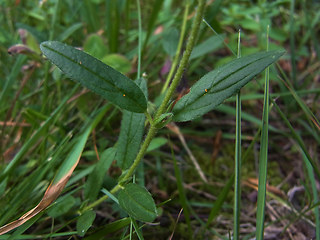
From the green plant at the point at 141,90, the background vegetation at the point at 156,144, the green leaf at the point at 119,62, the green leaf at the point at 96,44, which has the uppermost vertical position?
the green plant at the point at 141,90

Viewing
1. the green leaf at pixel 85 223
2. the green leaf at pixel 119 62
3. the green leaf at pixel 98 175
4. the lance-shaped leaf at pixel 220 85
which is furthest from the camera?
the green leaf at pixel 119 62

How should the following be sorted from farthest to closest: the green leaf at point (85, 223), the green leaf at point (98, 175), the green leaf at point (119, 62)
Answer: the green leaf at point (119, 62)
the green leaf at point (98, 175)
the green leaf at point (85, 223)

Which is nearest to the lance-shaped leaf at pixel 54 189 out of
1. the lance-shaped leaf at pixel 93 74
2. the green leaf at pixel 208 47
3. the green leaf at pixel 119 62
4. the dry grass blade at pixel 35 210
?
the dry grass blade at pixel 35 210

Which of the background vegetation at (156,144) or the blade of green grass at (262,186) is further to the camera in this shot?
the background vegetation at (156,144)

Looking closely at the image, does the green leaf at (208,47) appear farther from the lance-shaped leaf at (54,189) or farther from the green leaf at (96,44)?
the lance-shaped leaf at (54,189)

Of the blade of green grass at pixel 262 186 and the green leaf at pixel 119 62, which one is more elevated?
the green leaf at pixel 119 62
